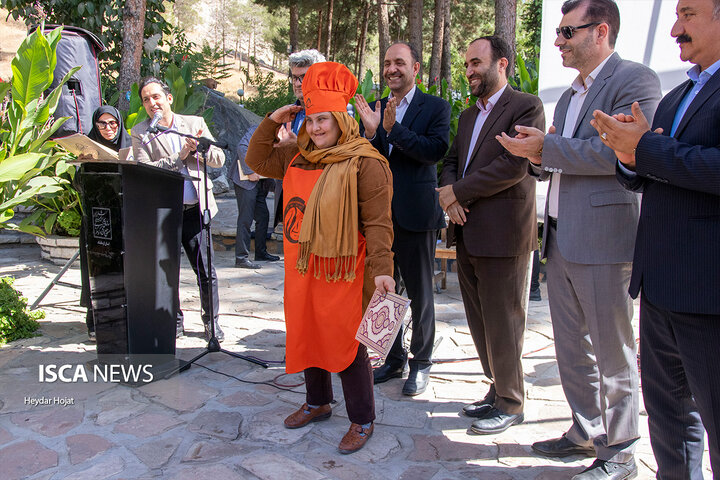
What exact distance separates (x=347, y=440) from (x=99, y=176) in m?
2.30

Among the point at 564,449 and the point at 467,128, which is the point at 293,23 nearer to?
the point at 467,128

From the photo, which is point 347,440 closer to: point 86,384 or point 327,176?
point 327,176

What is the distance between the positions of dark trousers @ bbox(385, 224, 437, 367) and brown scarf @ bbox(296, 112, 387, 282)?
90 centimetres

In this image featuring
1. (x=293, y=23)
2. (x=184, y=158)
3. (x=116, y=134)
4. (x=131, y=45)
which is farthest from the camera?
(x=293, y=23)

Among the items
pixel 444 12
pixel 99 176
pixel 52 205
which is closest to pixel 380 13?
pixel 444 12

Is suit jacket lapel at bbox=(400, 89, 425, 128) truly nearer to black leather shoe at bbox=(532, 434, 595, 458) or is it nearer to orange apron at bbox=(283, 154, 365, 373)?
orange apron at bbox=(283, 154, 365, 373)

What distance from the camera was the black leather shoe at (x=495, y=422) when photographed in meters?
3.17

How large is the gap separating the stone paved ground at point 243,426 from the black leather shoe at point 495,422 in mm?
49

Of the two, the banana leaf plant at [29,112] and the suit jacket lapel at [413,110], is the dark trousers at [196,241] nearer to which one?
the banana leaf plant at [29,112]

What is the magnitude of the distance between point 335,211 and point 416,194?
0.99m

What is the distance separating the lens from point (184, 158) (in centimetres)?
423

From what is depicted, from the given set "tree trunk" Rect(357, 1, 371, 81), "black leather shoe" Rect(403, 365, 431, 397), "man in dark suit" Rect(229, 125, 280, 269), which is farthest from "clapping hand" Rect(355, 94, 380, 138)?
"tree trunk" Rect(357, 1, 371, 81)

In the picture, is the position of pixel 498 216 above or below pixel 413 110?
below

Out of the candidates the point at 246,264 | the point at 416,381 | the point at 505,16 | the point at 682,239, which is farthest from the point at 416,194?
the point at 505,16
